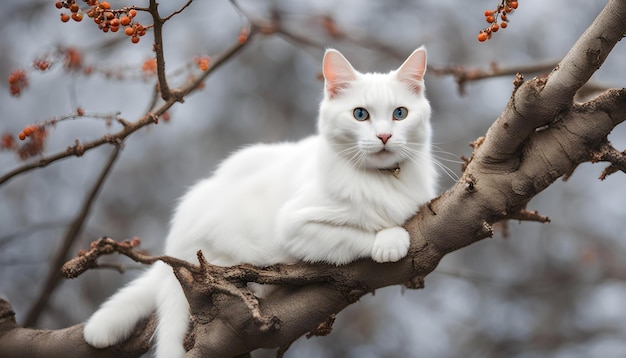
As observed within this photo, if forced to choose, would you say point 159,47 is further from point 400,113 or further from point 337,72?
point 400,113

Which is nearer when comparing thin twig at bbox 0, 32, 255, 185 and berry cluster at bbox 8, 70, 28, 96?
thin twig at bbox 0, 32, 255, 185

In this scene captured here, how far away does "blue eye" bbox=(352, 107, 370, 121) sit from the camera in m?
2.09

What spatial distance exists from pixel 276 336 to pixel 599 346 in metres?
3.94

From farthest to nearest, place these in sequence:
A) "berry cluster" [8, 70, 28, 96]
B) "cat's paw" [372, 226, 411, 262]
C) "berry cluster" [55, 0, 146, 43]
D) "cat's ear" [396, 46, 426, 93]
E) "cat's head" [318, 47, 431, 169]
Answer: "berry cluster" [8, 70, 28, 96]
"cat's ear" [396, 46, 426, 93]
"cat's head" [318, 47, 431, 169]
"cat's paw" [372, 226, 411, 262]
"berry cluster" [55, 0, 146, 43]

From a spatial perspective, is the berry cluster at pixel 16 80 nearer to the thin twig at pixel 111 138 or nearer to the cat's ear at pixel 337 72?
the thin twig at pixel 111 138

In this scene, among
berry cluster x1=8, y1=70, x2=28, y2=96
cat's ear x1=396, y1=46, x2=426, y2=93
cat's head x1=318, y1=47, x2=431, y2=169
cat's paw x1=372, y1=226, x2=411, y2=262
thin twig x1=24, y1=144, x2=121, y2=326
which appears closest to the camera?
cat's paw x1=372, y1=226, x2=411, y2=262

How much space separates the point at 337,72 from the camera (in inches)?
85.7

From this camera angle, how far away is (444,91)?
5477 millimetres

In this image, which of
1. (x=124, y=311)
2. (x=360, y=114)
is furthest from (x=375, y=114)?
(x=124, y=311)

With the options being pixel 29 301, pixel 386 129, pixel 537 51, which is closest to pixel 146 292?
pixel 386 129

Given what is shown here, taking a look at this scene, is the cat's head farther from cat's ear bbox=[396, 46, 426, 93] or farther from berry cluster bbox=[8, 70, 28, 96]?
berry cluster bbox=[8, 70, 28, 96]

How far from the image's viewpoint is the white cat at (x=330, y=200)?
203 centimetres

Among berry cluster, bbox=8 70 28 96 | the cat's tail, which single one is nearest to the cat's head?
the cat's tail

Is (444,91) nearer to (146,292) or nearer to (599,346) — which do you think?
(599,346)
